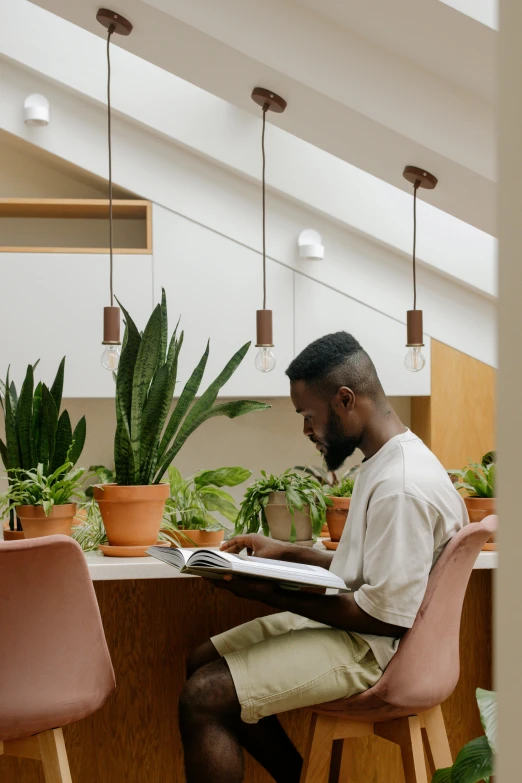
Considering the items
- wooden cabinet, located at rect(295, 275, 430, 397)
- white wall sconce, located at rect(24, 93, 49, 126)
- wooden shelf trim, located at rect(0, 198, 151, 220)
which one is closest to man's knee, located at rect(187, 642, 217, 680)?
wooden cabinet, located at rect(295, 275, 430, 397)

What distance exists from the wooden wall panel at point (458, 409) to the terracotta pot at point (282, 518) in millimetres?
2314

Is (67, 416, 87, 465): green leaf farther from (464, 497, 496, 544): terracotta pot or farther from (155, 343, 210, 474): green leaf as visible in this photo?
(464, 497, 496, 544): terracotta pot

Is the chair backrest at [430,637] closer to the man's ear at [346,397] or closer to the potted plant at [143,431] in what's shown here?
the man's ear at [346,397]

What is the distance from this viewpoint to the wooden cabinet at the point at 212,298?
4.09m

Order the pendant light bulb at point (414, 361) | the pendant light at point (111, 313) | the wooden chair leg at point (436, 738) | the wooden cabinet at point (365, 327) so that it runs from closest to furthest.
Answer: the wooden chair leg at point (436, 738)
the pendant light at point (111, 313)
the pendant light bulb at point (414, 361)
the wooden cabinet at point (365, 327)

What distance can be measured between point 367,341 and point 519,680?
3.99 metres

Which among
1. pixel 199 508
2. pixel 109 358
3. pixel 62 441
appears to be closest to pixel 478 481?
pixel 199 508

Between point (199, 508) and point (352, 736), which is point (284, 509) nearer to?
point (199, 508)

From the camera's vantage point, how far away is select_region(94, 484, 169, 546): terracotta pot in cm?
188

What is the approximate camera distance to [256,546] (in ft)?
6.01

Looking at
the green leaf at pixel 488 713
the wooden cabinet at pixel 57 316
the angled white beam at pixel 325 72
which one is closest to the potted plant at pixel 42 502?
the green leaf at pixel 488 713

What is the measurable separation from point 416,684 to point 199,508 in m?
0.72

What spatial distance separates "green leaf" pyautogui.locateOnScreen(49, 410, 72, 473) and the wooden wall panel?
8.46ft

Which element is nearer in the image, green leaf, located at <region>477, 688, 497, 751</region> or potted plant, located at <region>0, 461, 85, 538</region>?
green leaf, located at <region>477, 688, 497, 751</region>
